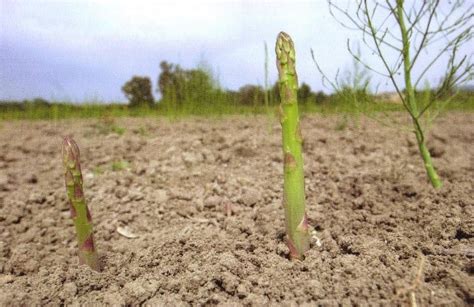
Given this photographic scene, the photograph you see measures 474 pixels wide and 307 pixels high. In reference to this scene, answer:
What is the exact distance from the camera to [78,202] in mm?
1620

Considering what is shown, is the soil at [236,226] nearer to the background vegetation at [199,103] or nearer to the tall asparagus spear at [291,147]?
the tall asparagus spear at [291,147]

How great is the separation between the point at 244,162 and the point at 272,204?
107 cm

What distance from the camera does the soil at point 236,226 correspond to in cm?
136

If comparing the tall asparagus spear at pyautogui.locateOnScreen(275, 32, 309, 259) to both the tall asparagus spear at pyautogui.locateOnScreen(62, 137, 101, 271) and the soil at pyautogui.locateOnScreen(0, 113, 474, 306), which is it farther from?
the tall asparagus spear at pyautogui.locateOnScreen(62, 137, 101, 271)

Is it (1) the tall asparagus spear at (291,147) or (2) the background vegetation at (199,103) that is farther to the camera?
(2) the background vegetation at (199,103)

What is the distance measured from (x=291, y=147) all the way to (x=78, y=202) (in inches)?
35.3

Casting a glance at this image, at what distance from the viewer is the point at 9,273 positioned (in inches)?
70.3

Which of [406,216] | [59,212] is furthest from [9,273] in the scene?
[406,216]

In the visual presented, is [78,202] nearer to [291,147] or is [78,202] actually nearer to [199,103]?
[291,147]

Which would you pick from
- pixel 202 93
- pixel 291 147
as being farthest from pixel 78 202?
pixel 202 93

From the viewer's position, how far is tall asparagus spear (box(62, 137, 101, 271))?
161 centimetres

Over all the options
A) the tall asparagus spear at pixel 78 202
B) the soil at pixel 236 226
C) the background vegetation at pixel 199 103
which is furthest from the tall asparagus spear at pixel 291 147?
the background vegetation at pixel 199 103

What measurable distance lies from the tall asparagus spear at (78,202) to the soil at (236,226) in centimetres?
8

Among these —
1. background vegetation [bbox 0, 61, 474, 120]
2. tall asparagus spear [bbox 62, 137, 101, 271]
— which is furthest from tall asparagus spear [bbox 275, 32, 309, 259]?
background vegetation [bbox 0, 61, 474, 120]
